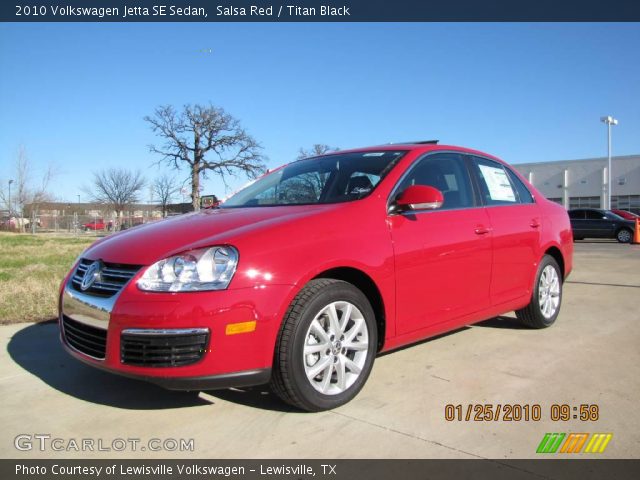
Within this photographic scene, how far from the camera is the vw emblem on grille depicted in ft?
10.2

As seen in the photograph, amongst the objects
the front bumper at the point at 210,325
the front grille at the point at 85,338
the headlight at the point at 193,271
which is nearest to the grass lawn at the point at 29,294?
the front grille at the point at 85,338

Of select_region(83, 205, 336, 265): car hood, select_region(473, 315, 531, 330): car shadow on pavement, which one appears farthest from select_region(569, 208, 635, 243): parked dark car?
select_region(83, 205, 336, 265): car hood

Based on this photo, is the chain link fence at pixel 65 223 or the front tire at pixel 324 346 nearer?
the front tire at pixel 324 346

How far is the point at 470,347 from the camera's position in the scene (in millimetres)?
4422

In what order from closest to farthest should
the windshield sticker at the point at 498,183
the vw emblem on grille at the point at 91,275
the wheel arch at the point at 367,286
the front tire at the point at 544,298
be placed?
the vw emblem on grille at the point at 91,275
the wheel arch at the point at 367,286
the windshield sticker at the point at 498,183
the front tire at the point at 544,298

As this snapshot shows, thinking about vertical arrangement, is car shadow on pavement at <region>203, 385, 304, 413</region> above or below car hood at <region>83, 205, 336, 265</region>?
below

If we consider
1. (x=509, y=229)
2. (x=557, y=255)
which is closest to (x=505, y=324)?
(x=557, y=255)

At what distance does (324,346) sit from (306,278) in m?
0.43

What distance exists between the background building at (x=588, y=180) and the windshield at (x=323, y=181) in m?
48.2

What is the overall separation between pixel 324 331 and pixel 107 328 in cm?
122

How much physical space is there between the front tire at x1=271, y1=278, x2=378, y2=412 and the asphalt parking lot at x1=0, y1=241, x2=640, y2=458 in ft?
0.47

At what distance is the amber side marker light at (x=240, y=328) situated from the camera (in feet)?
8.89

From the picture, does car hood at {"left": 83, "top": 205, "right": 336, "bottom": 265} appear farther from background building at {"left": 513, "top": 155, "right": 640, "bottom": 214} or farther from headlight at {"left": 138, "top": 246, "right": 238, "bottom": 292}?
background building at {"left": 513, "top": 155, "right": 640, "bottom": 214}

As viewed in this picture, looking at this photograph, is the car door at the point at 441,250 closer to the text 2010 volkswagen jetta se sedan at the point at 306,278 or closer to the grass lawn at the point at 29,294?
the text 2010 volkswagen jetta se sedan at the point at 306,278
